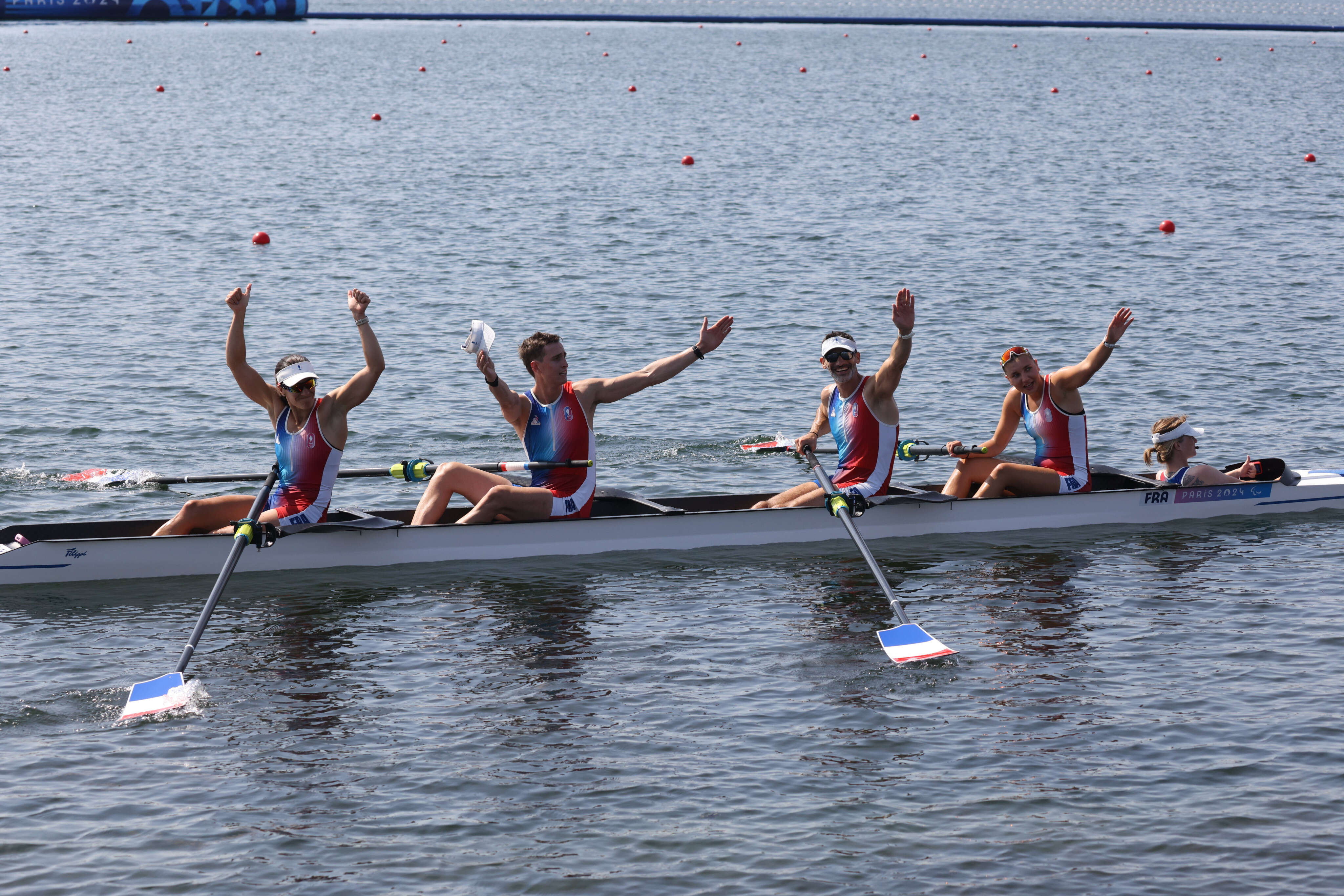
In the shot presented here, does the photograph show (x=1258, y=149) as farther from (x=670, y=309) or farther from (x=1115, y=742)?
(x=1115, y=742)

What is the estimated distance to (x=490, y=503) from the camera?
12.1m

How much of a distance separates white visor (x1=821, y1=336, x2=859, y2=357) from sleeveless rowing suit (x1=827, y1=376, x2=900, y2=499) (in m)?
0.39

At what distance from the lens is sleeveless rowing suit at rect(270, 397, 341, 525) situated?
1145 centimetres

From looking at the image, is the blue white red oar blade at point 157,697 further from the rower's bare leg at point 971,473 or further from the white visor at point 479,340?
the rower's bare leg at point 971,473

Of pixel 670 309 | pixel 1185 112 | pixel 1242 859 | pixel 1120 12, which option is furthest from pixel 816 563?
pixel 1120 12

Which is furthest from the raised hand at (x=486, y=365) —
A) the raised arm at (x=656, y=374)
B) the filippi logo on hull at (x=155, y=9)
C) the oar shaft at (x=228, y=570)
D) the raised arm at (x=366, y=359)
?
the filippi logo on hull at (x=155, y=9)

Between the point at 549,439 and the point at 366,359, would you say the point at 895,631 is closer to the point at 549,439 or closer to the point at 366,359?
the point at 549,439

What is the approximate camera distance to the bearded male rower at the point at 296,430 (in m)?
11.0

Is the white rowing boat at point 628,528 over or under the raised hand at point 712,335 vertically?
under

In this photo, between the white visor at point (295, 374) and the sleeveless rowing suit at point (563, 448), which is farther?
the sleeveless rowing suit at point (563, 448)

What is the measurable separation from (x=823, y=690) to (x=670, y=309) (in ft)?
44.1

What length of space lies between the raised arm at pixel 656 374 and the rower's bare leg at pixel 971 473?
2.83 meters

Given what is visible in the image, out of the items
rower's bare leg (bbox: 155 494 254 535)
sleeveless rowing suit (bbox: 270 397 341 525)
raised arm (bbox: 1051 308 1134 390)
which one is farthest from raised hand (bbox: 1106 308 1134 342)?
rower's bare leg (bbox: 155 494 254 535)

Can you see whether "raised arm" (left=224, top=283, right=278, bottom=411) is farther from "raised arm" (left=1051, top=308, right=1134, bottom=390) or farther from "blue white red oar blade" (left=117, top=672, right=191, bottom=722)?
"raised arm" (left=1051, top=308, right=1134, bottom=390)
